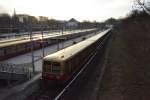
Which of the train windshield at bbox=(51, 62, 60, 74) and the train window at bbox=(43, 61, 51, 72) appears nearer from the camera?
the train windshield at bbox=(51, 62, 60, 74)

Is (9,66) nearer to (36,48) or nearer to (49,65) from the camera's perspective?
(49,65)

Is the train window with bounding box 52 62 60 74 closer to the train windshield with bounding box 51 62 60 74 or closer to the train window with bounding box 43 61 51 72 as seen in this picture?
the train windshield with bounding box 51 62 60 74

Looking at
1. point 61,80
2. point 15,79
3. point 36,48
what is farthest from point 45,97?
point 36,48

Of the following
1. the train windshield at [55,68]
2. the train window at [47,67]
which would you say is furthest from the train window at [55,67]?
the train window at [47,67]

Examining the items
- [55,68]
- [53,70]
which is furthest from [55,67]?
[53,70]

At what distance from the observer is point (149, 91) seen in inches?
793

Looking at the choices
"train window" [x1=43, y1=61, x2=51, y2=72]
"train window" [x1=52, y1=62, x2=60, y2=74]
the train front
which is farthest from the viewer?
"train window" [x1=43, y1=61, x2=51, y2=72]

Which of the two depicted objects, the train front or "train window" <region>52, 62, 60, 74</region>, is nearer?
the train front

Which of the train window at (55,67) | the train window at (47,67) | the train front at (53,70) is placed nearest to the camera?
the train front at (53,70)

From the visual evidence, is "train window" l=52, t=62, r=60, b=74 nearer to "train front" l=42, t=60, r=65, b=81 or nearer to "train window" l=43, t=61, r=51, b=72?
"train front" l=42, t=60, r=65, b=81

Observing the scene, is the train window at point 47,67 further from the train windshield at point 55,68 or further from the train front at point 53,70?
the train windshield at point 55,68

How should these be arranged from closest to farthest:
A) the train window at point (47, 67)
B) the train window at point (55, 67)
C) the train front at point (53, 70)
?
the train front at point (53, 70)
the train window at point (55, 67)
the train window at point (47, 67)

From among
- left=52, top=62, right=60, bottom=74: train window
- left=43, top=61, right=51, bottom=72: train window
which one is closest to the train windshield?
left=52, top=62, right=60, bottom=74: train window

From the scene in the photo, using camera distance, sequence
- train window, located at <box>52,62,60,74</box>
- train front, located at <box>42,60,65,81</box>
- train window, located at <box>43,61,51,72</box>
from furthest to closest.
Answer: train window, located at <box>43,61,51,72</box>
train window, located at <box>52,62,60,74</box>
train front, located at <box>42,60,65,81</box>
